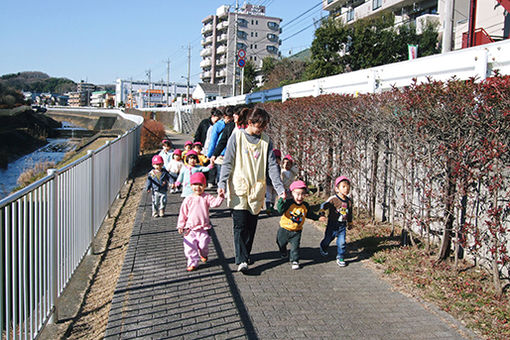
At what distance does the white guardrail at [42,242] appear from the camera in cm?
307

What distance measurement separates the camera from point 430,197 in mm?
5594

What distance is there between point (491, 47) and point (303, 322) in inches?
180

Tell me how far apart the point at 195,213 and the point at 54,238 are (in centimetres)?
171

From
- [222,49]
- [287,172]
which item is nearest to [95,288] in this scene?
[287,172]

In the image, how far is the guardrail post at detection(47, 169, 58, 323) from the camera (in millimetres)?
4148

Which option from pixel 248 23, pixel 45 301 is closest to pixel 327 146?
pixel 45 301

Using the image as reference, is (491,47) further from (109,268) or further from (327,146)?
(109,268)

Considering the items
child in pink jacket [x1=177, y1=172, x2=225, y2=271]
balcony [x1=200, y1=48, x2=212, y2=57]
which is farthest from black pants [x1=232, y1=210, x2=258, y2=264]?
balcony [x1=200, y1=48, x2=212, y2=57]

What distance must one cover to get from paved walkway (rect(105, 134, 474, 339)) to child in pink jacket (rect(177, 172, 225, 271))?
0.78 ft

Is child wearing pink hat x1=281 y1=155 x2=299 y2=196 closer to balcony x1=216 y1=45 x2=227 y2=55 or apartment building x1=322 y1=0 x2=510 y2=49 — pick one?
apartment building x1=322 y1=0 x2=510 y2=49

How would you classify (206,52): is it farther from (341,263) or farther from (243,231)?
(243,231)

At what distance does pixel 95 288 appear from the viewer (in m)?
5.21

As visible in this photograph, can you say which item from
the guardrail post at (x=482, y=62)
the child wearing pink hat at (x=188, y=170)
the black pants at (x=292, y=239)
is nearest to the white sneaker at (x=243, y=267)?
the black pants at (x=292, y=239)

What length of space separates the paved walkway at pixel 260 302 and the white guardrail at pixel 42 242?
1.92 feet
